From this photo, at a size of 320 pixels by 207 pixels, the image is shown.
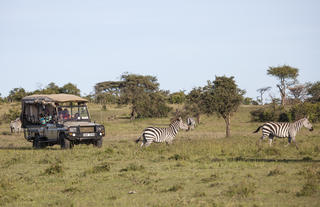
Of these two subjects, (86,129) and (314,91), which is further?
(314,91)

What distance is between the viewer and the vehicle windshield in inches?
858

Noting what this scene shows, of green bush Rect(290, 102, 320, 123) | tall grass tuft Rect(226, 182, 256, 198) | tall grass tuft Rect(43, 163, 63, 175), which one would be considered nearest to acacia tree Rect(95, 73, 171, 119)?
green bush Rect(290, 102, 320, 123)

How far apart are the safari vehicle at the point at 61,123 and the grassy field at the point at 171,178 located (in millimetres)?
2307

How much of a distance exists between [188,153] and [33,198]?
7.89 m

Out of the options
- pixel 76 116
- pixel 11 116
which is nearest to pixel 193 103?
pixel 11 116

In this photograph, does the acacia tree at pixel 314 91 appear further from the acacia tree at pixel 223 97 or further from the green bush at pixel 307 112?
the acacia tree at pixel 223 97

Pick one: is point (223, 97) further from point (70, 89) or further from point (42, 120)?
point (70, 89)

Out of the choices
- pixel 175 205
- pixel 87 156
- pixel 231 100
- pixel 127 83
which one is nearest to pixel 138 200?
pixel 175 205

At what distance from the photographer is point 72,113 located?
22.0m

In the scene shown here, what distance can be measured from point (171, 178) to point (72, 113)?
11309 mm

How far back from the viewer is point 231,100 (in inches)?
1161

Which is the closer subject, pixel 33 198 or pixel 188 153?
pixel 33 198

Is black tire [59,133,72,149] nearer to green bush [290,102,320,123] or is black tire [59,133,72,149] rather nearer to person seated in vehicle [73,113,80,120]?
person seated in vehicle [73,113,80,120]

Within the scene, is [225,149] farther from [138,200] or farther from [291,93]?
[291,93]
